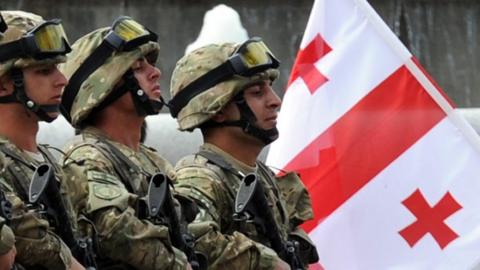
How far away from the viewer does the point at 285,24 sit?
1395 centimetres

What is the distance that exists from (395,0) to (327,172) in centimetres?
423

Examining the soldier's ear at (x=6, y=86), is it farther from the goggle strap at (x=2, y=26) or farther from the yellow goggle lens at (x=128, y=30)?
the yellow goggle lens at (x=128, y=30)

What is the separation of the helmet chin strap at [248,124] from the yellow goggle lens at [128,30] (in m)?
0.58

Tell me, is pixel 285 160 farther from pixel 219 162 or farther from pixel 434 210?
pixel 219 162

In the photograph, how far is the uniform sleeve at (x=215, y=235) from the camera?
Result: 7.99 meters

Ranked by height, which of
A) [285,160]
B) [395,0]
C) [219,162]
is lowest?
[395,0]

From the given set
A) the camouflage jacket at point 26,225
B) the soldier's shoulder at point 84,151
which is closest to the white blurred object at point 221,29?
the soldier's shoulder at point 84,151

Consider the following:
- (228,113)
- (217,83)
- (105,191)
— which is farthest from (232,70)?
(105,191)

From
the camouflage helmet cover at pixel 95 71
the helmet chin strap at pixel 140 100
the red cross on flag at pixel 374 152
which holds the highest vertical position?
the camouflage helmet cover at pixel 95 71

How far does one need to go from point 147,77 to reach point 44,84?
0.66 m

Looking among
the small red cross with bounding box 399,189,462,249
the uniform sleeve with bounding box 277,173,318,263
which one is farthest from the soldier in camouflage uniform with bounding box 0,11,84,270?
the small red cross with bounding box 399,189,462,249

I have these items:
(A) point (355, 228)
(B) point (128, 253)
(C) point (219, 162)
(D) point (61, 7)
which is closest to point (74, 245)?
(B) point (128, 253)

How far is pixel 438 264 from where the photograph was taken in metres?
9.95

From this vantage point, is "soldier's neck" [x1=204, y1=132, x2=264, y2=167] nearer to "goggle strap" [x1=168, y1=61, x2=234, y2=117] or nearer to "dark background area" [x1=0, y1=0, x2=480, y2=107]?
"goggle strap" [x1=168, y1=61, x2=234, y2=117]
